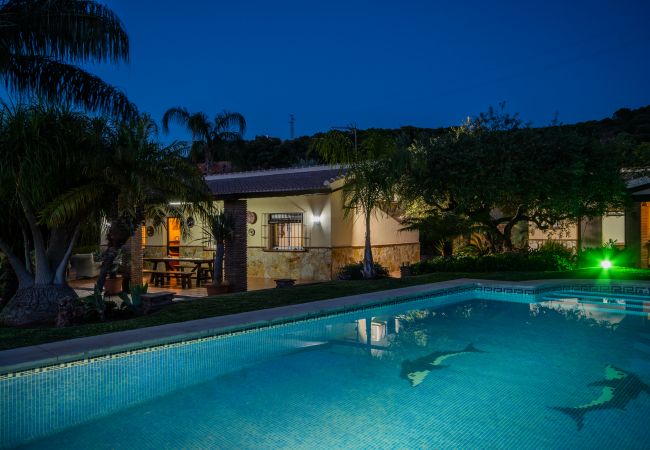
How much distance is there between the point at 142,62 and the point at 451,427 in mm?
88272

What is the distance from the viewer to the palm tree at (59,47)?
10141 mm

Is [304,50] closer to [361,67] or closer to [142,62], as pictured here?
[361,67]

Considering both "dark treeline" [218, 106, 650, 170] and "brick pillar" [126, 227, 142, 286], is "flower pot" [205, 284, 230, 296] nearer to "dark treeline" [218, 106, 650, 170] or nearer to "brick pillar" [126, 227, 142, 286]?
"brick pillar" [126, 227, 142, 286]

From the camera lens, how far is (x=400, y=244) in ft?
68.1

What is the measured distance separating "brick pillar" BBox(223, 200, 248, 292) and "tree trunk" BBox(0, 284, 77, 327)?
5.35 meters

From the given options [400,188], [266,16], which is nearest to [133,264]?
[400,188]

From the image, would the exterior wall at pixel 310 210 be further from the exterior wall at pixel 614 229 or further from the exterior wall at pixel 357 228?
the exterior wall at pixel 614 229

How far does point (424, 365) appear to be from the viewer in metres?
7.00

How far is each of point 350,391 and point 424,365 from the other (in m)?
1.45

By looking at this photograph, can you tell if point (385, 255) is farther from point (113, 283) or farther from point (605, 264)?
point (113, 283)

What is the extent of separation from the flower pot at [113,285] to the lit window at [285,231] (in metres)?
5.67

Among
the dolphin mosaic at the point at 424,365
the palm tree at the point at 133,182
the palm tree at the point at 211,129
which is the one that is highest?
the palm tree at the point at 211,129

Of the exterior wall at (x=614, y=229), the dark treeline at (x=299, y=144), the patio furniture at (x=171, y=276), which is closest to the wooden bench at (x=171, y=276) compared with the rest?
the patio furniture at (x=171, y=276)

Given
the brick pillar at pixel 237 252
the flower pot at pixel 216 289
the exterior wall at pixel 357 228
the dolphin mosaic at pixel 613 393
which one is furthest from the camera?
the exterior wall at pixel 357 228
